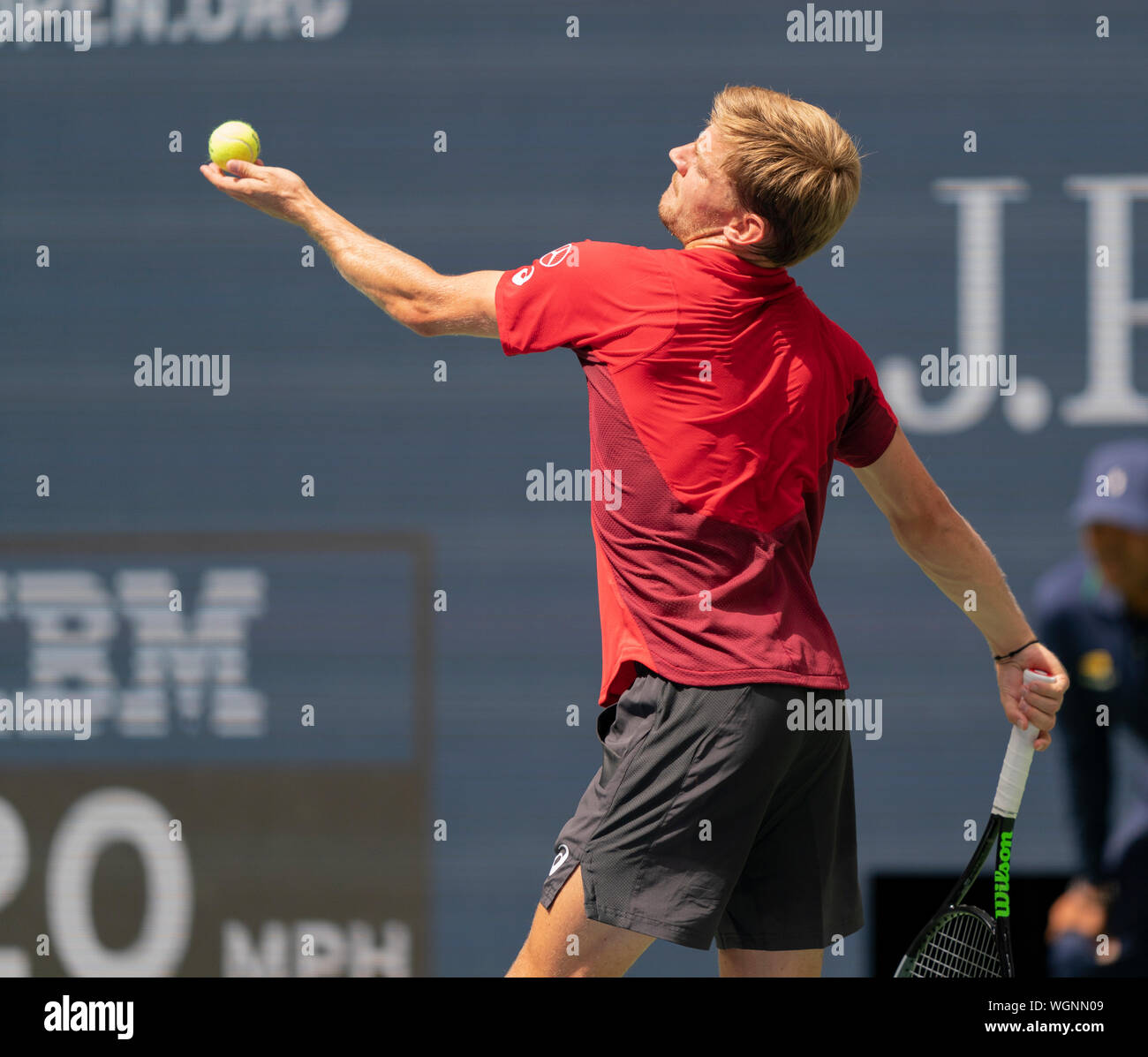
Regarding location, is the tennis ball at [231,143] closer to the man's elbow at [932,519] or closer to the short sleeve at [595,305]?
the short sleeve at [595,305]

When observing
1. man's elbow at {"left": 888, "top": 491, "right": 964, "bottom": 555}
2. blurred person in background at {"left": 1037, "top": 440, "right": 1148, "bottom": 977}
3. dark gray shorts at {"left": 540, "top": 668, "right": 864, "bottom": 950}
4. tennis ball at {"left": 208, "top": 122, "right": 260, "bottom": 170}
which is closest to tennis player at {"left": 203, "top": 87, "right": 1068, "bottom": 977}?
dark gray shorts at {"left": 540, "top": 668, "right": 864, "bottom": 950}

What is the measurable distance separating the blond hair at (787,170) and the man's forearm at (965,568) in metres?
0.58

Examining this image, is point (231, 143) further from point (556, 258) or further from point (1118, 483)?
point (1118, 483)

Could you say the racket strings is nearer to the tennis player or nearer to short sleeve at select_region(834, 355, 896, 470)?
the tennis player

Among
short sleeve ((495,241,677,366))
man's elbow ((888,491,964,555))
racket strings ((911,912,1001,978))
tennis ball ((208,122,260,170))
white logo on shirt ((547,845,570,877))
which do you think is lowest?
racket strings ((911,912,1001,978))

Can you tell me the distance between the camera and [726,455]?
2.09 metres

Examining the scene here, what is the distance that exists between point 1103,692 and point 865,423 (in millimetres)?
1779

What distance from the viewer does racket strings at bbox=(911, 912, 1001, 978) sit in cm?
267

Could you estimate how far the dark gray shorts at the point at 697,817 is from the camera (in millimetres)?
2064

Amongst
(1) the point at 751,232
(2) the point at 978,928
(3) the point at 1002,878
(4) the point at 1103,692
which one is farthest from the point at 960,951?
(1) the point at 751,232

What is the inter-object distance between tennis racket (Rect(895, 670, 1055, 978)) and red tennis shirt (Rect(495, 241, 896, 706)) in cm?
67

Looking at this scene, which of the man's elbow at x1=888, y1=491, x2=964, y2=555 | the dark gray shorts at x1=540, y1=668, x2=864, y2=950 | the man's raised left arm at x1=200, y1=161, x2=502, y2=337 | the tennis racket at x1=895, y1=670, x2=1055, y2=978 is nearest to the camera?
the dark gray shorts at x1=540, y1=668, x2=864, y2=950

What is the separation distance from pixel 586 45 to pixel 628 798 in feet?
8.18

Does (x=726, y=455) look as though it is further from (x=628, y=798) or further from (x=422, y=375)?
(x=422, y=375)
